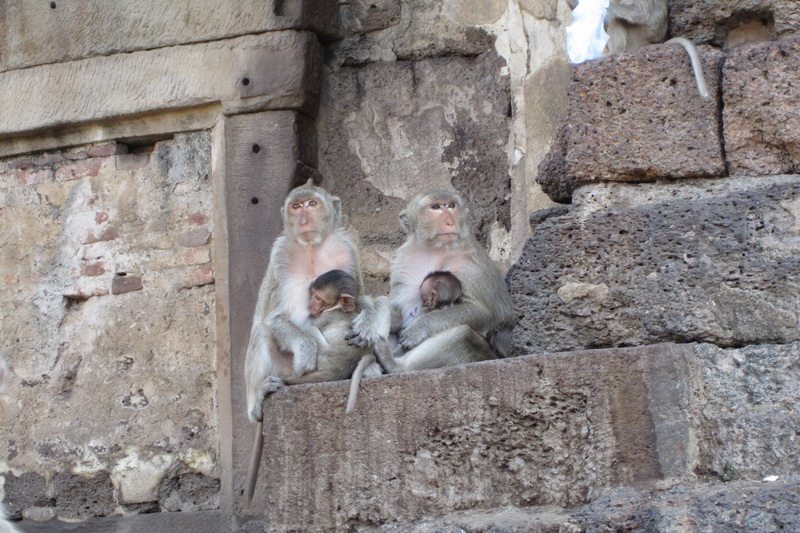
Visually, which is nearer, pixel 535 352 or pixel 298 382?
pixel 535 352

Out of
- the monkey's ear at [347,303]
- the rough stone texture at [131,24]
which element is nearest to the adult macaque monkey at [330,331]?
→ the monkey's ear at [347,303]

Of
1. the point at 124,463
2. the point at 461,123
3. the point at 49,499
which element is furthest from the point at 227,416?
the point at 461,123

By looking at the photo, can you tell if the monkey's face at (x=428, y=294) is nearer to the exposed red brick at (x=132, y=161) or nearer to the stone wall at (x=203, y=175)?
the stone wall at (x=203, y=175)

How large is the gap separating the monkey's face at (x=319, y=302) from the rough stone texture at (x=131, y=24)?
2.05 meters

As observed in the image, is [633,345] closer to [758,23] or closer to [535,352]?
[535,352]

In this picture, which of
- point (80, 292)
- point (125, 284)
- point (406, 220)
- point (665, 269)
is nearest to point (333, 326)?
point (406, 220)

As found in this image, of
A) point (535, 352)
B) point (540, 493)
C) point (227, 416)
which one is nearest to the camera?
point (540, 493)

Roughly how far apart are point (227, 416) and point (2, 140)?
2.20m

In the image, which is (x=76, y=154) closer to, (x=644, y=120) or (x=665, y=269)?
(x=644, y=120)

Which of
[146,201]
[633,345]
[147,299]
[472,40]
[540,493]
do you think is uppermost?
[472,40]

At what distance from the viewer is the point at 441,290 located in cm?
616

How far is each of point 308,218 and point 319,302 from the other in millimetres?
475

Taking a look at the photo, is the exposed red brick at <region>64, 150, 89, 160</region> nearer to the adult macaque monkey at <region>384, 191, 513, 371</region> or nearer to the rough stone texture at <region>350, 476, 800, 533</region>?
the adult macaque monkey at <region>384, 191, 513, 371</region>

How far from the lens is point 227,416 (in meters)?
7.42
